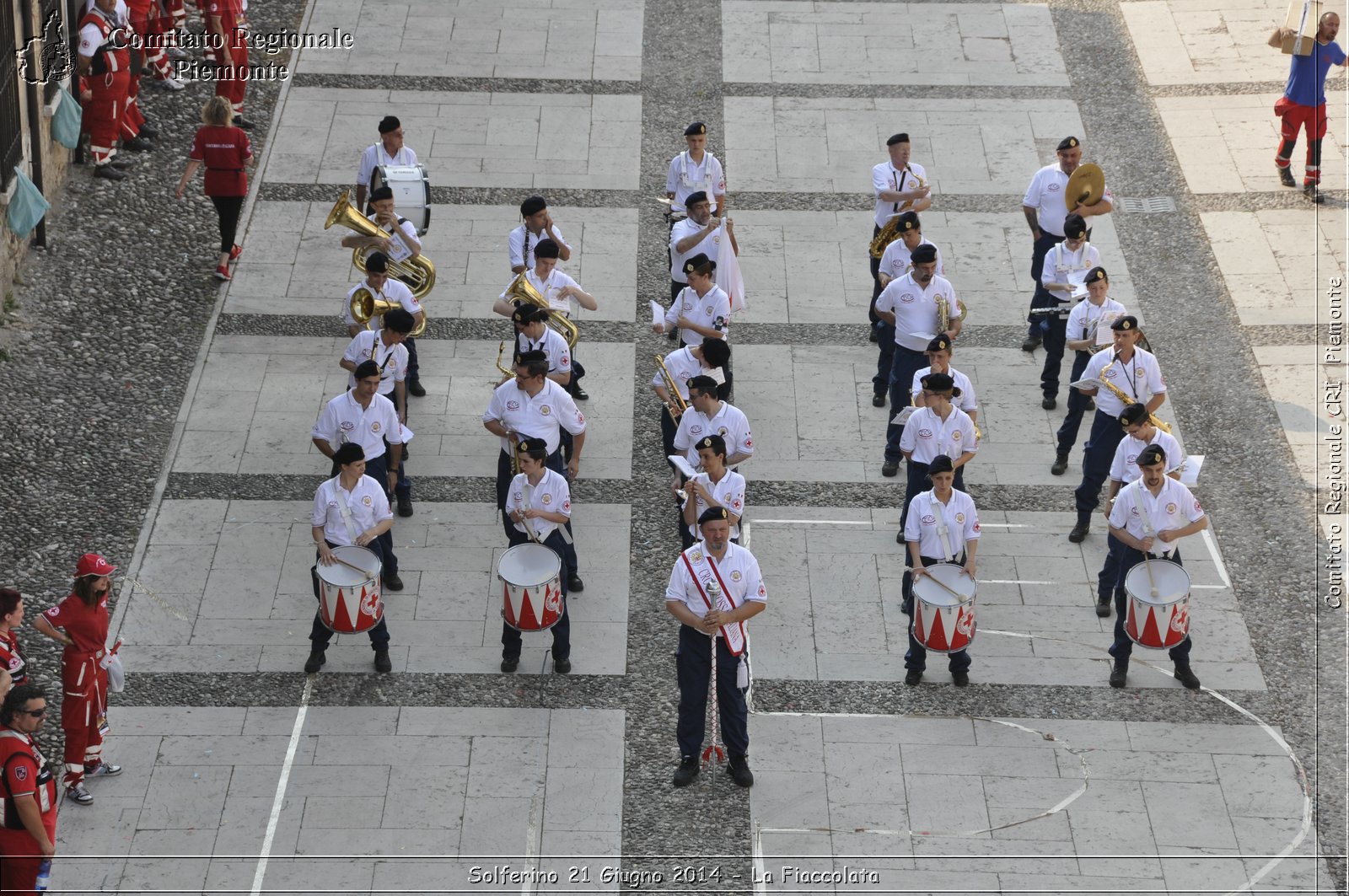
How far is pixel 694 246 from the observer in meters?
15.4

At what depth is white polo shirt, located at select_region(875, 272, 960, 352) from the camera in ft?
47.0

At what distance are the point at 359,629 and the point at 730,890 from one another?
Result: 3.12 meters

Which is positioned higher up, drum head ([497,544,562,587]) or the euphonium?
the euphonium

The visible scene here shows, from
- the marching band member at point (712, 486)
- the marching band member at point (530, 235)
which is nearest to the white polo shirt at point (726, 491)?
the marching band member at point (712, 486)

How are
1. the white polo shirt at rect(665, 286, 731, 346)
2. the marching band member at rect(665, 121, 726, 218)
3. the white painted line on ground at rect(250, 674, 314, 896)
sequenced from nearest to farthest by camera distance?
1. the white painted line on ground at rect(250, 674, 314, 896)
2. the white polo shirt at rect(665, 286, 731, 346)
3. the marching band member at rect(665, 121, 726, 218)

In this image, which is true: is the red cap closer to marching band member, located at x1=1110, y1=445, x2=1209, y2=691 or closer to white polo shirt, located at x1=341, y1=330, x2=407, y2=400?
white polo shirt, located at x1=341, y1=330, x2=407, y2=400

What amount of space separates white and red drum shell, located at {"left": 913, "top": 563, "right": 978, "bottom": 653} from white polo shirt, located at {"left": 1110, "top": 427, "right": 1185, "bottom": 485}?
1.53 m

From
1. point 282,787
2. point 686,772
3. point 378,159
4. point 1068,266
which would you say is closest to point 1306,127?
point 1068,266

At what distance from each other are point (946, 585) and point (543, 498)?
9.34 ft

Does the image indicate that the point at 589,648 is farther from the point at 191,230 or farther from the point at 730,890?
the point at 191,230

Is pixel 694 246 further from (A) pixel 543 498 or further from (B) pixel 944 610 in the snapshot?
(B) pixel 944 610

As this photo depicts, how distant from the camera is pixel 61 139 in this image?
701 inches

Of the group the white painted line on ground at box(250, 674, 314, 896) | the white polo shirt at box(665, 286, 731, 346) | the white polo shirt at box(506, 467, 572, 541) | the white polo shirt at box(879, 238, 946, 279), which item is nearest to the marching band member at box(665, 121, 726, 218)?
the white polo shirt at box(879, 238, 946, 279)

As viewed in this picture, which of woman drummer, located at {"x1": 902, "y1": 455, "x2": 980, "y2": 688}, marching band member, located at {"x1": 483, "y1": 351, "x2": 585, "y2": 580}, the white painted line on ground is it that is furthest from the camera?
marching band member, located at {"x1": 483, "y1": 351, "x2": 585, "y2": 580}
